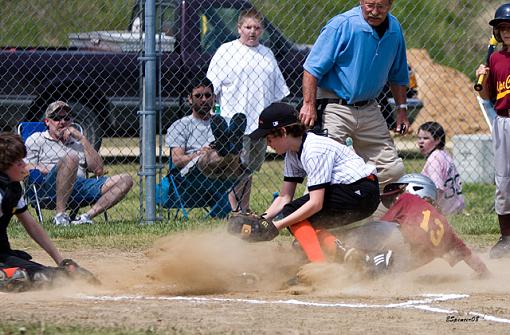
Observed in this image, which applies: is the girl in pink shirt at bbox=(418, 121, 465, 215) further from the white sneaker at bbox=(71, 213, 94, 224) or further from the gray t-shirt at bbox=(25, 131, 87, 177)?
the gray t-shirt at bbox=(25, 131, 87, 177)

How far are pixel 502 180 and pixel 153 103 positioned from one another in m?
3.32

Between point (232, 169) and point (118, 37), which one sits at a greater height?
point (118, 37)

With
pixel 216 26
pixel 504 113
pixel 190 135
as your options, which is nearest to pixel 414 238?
pixel 504 113

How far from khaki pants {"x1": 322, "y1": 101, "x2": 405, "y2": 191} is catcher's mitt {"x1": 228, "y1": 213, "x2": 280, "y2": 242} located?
4.04 feet

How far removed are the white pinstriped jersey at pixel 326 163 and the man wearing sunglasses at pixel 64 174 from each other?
320 cm

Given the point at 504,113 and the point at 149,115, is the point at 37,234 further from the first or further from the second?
the point at 504,113

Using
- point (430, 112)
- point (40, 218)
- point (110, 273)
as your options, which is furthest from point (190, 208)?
point (430, 112)

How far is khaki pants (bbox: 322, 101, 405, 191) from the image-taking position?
768 centimetres

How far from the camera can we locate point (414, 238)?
22.7ft

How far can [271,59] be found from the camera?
1059cm

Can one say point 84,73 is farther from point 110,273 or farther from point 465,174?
point 110,273

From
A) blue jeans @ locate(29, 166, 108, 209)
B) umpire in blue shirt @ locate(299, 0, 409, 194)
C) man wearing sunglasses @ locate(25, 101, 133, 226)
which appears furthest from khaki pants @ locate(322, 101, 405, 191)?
blue jeans @ locate(29, 166, 108, 209)

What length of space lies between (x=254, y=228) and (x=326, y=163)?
0.64m

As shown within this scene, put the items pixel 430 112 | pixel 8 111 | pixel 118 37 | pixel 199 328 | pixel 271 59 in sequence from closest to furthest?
pixel 199 328
pixel 271 59
pixel 8 111
pixel 118 37
pixel 430 112
